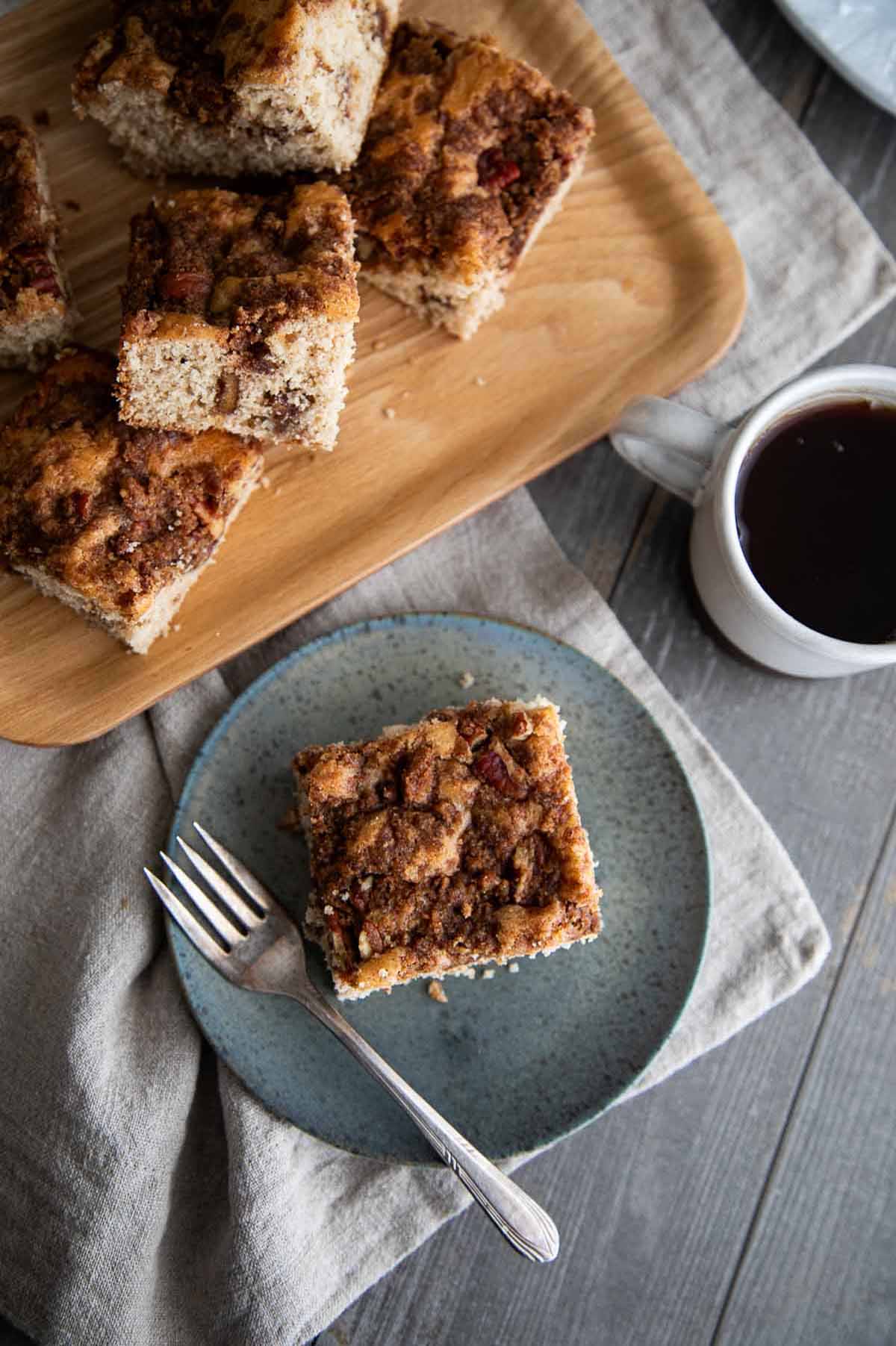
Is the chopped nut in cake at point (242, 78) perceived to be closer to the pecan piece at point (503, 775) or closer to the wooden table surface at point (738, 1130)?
the wooden table surface at point (738, 1130)

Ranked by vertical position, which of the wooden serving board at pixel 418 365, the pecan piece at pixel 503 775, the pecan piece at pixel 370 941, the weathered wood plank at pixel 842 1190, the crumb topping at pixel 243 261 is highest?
the crumb topping at pixel 243 261

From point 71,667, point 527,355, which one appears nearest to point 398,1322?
point 71,667

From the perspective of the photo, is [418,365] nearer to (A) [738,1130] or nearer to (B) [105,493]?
(B) [105,493]

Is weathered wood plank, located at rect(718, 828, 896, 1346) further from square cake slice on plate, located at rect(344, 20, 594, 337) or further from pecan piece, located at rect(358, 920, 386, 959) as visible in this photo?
square cake slice on plate, located at rect(344, 20, 594, 337)

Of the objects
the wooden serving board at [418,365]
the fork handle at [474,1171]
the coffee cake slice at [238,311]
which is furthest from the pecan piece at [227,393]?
the fork handle at [474,1171]

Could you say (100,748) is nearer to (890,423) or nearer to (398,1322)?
(398,1322)

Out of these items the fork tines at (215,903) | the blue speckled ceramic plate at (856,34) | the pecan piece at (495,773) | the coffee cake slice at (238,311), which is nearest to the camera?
the coffee cake slice at (238,311)

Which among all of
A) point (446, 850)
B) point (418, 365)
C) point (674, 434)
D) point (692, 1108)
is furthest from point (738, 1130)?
point (418, 365)

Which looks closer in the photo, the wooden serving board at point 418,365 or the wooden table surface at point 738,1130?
the wooden serving board at point 418,365
